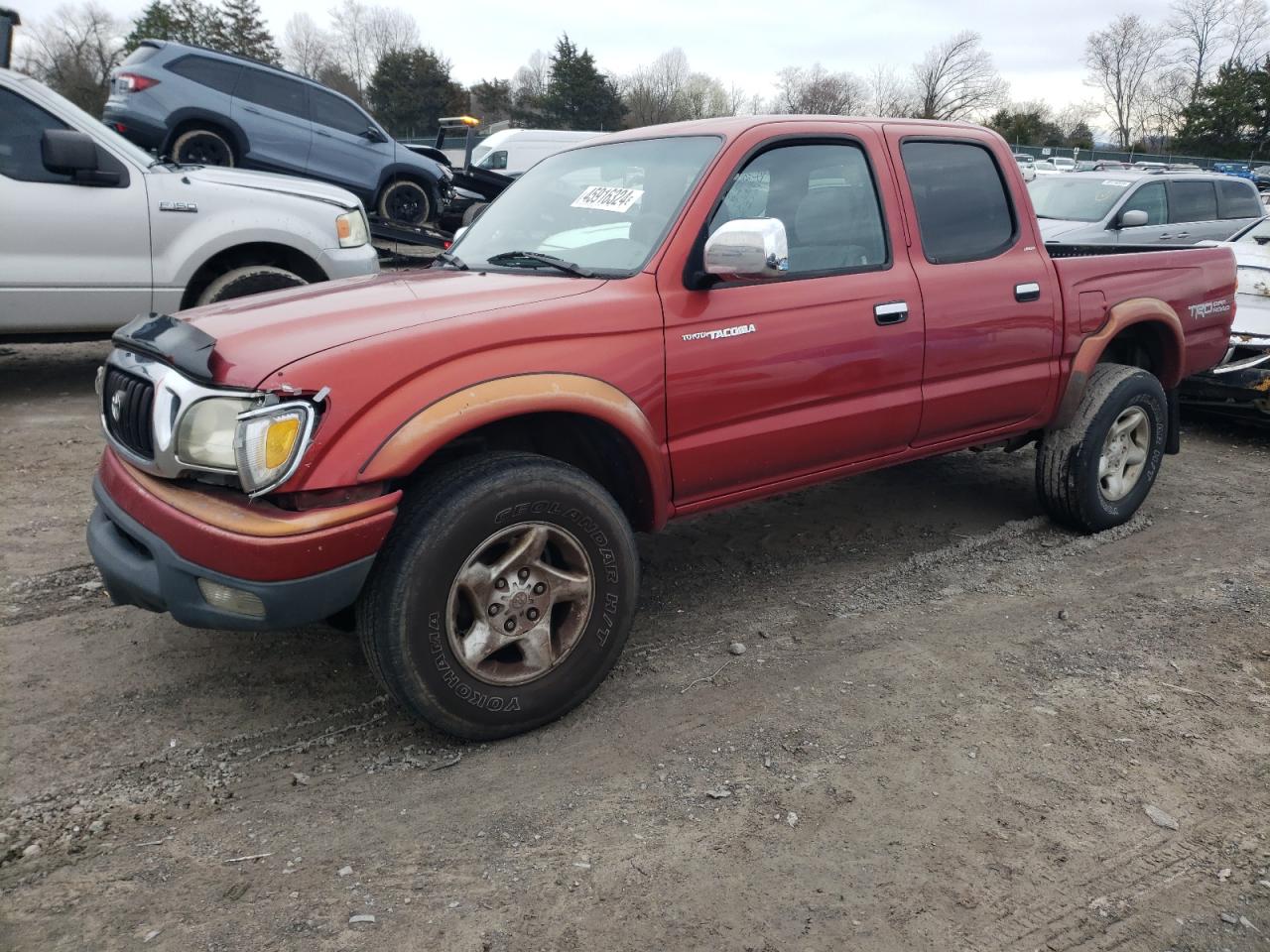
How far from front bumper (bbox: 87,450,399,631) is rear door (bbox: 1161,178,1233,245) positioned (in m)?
11.6

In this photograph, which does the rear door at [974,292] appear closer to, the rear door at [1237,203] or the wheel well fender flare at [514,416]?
the wheel well fender flare at [514,416]

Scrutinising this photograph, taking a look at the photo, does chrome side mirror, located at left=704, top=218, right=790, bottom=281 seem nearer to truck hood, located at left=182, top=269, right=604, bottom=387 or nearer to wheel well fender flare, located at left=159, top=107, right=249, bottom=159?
truck hood, located at left=182, top=269, right=604, bottom=387

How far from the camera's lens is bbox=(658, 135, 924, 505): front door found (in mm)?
3305

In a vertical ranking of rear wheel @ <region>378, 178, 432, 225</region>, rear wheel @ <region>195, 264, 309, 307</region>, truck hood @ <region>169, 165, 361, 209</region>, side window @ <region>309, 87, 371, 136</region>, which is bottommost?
rear wheel @ <region>195, 264, 309, 307</region>

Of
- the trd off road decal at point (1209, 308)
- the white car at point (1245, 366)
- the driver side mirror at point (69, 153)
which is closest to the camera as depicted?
the trd off road decal at point (1209, 308)

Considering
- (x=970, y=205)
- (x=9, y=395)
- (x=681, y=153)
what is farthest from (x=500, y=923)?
(x=9, y=395)

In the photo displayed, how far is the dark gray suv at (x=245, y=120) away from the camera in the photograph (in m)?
11.1

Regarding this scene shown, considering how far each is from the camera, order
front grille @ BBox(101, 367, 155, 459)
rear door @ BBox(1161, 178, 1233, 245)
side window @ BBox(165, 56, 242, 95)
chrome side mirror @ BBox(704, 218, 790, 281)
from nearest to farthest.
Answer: front grille @ BBox(101, 367, 155, 459) → chrome side mirror @ BBox(704, 218, 790, 281) → side window @ BBox(165, 56, 242, 95) → rear door @ BBox(1161, 178, 1233, 245)

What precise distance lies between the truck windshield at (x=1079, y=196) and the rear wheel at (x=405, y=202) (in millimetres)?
7682

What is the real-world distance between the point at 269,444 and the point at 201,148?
34.1 ft

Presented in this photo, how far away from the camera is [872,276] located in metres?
3.76

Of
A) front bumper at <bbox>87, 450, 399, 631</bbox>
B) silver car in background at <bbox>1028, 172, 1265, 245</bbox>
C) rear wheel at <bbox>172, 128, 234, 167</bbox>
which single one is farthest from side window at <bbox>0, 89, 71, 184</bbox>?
silver car in background at <bbox>1028, 172, 1265, 245</bbox>

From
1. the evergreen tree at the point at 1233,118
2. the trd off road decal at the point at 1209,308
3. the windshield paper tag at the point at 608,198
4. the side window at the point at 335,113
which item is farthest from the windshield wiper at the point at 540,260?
the evergreen tree at the point at 1233,118

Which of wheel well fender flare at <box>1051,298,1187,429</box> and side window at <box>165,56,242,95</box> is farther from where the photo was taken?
side window at <box>165,56,242,95</box>
